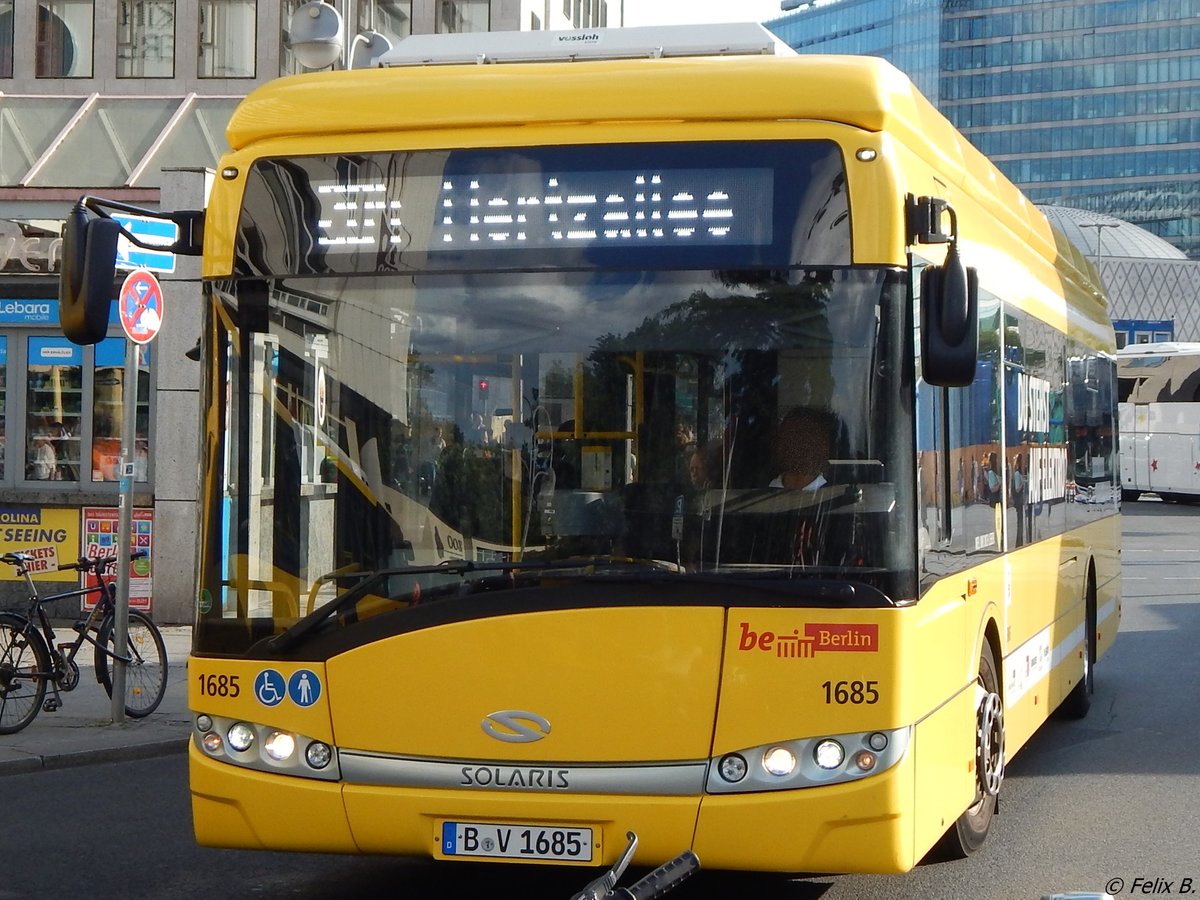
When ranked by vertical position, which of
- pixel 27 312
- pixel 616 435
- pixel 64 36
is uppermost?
pixel 64 36

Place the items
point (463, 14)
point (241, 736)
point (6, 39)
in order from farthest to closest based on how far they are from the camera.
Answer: point (463, 14) → point (6, 39) → point (241, 736)

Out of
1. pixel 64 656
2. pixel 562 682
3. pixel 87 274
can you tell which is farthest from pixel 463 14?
pixel 562 682

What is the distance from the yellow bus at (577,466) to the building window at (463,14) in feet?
58.6

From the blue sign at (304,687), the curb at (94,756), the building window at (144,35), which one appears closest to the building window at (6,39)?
the building window at (144,35)

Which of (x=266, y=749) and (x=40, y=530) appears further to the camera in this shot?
(x=40, y=530)

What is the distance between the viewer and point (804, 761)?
5625 millimetres

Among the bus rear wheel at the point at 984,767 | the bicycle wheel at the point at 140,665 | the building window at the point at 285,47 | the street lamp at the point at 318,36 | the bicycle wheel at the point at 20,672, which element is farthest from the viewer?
the building window at the point at 285,47

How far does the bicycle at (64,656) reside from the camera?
1127 cm

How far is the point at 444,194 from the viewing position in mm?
5957

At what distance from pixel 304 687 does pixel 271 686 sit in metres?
0.12

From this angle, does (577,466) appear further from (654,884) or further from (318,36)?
(318,36)

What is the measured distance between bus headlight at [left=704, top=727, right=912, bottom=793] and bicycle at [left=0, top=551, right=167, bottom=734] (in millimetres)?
6739

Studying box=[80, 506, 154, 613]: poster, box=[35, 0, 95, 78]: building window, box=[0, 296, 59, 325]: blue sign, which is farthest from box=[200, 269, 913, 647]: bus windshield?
box=[35, 0, 95, 78]: building window

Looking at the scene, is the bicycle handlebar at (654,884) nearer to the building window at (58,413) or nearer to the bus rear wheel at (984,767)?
the bus rear wheel at (984,767)
